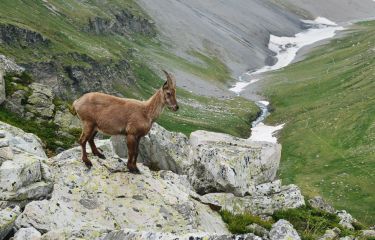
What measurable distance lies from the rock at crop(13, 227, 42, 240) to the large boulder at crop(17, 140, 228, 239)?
2.79 feet

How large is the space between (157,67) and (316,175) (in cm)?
8675

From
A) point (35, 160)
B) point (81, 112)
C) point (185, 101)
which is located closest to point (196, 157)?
point (81, 112)

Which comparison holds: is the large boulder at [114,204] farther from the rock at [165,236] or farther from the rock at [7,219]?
the rock at [165,236]

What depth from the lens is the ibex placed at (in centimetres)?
2012

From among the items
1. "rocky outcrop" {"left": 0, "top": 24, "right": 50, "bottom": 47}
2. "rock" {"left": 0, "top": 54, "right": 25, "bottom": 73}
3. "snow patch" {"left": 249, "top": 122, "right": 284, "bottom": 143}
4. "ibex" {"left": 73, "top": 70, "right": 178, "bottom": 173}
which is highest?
"ibex" {"left": 73, "top": 70, "right": 178, "bottom": 173}

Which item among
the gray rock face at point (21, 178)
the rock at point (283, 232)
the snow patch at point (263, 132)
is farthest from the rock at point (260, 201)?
the snow patch at point (263, 132)

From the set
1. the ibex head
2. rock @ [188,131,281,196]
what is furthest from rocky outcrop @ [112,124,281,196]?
the ibex head

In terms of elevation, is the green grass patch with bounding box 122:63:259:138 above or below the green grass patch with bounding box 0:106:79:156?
below

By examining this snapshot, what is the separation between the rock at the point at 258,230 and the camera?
19906 millimetres

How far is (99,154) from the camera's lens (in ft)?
71.2

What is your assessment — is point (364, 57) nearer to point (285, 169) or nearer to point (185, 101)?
point (185, 101)

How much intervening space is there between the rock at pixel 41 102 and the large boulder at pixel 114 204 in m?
18.9

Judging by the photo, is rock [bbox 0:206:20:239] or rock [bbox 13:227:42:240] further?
rock [bbox 0:206:20:239]

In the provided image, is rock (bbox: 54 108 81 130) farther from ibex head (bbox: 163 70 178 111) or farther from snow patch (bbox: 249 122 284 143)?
snow patch (bbox: 249 122 284 143)
